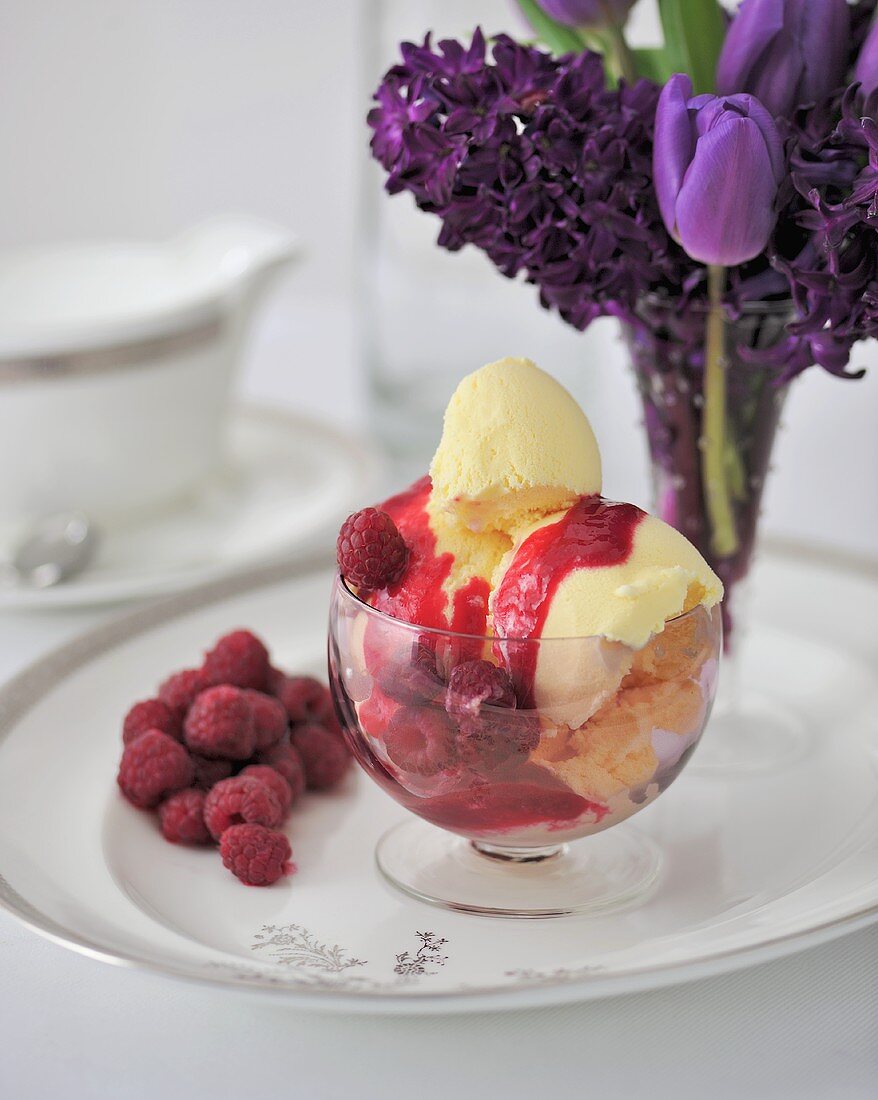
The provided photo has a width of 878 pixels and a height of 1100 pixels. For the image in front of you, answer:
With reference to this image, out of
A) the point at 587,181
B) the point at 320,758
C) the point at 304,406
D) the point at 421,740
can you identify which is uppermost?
the point at 587,181

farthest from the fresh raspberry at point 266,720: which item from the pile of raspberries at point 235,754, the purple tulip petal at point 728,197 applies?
the purple tulip petal at point 728,197

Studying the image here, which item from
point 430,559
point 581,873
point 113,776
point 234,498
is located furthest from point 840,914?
point 234,498

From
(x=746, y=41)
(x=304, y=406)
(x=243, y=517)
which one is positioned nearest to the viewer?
(x=746, y=41)

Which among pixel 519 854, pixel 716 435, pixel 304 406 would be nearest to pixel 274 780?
pixel 519 854

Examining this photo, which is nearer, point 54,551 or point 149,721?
point 149,721

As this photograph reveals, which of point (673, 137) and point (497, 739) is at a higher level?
point (673, 137)

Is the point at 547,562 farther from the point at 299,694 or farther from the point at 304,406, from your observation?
the point at 304,406

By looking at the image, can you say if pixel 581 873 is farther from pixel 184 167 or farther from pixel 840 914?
pixel 184 167

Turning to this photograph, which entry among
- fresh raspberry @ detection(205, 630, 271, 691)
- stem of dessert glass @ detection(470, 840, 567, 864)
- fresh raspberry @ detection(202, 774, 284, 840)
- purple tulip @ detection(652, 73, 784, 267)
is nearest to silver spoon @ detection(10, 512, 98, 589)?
fresh raspberry @ detection(205, 630, 271, 691)
